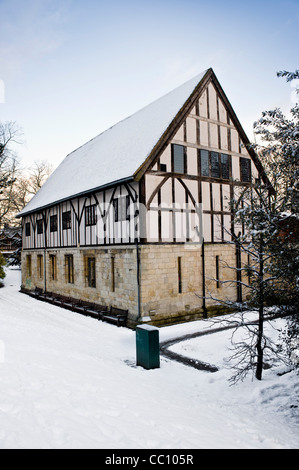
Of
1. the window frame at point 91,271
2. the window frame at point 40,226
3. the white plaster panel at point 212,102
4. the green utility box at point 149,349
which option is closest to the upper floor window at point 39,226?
the window frame at point 40,226

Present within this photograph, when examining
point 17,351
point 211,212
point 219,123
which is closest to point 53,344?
point 17,351

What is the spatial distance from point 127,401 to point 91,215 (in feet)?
34.9

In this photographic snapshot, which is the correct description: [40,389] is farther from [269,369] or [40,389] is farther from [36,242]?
[36,242]

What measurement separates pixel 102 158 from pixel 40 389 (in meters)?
13.2

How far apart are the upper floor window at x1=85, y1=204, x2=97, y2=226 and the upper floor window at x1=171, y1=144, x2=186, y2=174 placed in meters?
4.25

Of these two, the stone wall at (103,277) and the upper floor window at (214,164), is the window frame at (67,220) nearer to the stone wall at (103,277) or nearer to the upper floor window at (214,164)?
the stone wall at (103,277)

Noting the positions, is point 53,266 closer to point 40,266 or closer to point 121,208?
point 40,266

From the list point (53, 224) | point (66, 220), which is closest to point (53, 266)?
point (53, 224)

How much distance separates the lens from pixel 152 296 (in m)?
12.4

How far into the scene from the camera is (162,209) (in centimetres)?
1298

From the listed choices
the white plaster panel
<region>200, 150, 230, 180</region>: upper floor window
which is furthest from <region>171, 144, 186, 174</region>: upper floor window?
the white plaster panel

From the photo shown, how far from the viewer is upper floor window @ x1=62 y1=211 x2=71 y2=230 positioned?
58.1 feet

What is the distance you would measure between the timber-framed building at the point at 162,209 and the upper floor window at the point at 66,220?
6cm

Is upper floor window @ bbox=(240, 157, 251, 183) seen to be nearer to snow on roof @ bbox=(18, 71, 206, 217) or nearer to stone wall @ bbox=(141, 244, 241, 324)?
stone wall @ bbox=(141, 244, 241, 324)
